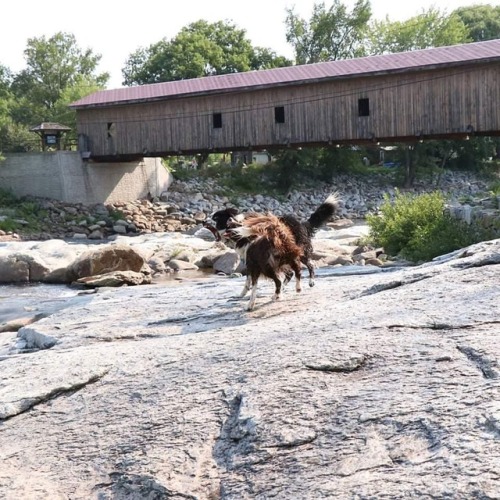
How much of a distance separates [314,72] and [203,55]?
81.9 ft

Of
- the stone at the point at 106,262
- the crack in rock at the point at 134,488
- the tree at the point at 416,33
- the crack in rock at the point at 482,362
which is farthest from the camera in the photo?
the tree at the point at 416,33

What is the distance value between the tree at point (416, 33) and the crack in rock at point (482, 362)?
5367 centimetres

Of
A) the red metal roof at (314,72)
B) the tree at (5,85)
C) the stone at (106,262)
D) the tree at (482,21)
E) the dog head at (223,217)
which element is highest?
the tree at (482,21)

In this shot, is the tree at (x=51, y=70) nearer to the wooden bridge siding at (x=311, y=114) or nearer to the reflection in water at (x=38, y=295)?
the wooden bridge siding at (x=311, y=114)

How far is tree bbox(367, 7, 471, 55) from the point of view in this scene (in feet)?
179

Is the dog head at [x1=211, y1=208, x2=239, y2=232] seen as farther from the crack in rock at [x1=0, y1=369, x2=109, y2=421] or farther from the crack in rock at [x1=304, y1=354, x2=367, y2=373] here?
the crack in rock at [x1=304, y1=354, x2=367, y2=373]

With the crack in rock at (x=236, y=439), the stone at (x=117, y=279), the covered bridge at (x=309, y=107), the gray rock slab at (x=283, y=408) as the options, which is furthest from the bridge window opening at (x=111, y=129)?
the crack in rock at (x=236, y=439)

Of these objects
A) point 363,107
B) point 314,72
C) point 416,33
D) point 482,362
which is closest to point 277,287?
point 482,362

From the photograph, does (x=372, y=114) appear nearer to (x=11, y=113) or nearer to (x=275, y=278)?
(x=275, y=278)

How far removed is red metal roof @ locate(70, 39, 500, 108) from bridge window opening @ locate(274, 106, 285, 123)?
0.99m

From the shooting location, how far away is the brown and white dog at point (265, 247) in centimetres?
688

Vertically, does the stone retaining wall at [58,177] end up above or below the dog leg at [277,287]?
above

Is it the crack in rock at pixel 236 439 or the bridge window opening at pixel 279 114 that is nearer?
the crack in rock at pixel 236 439

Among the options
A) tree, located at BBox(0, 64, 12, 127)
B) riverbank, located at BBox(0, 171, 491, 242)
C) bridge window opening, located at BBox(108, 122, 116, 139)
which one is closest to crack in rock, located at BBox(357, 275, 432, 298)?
riverbank, located at BBox(0, 171, 491, 242)
